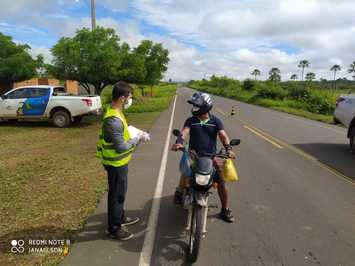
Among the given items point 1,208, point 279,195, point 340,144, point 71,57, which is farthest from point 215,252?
point 71,57

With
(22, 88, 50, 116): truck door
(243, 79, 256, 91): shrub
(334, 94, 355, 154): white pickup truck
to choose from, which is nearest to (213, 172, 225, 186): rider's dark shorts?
(334, 94, 355, 154): white pickup truck

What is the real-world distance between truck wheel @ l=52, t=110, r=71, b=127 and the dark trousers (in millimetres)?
11207

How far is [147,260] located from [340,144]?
9705mm

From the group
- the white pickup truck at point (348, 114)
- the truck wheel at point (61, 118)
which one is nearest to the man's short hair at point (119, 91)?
the white pickup truck at point (348, 114)

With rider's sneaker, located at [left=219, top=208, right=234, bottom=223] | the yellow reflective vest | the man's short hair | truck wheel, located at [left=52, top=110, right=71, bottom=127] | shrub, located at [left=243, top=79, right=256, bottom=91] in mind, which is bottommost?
rider's sneaker, located at [left=219, top=208, right=234, bottom=223]

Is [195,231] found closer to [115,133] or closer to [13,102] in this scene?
[115,133]

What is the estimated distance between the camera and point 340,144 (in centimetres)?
1157

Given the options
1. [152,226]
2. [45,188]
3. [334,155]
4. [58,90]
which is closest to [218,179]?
[152,226]

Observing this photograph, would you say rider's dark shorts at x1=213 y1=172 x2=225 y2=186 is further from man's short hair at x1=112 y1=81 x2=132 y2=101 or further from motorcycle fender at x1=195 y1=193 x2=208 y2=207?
man's short hair at x1=112 y1=81 x2=132 y2=101

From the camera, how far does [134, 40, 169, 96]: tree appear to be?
25.0 metres

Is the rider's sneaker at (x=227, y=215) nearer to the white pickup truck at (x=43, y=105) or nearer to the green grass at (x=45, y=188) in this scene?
the green grass at (x=45, y=188)

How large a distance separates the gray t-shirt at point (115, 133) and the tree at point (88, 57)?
14.1m

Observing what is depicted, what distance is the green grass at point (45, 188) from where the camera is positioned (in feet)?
14.8

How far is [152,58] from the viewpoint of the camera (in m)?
25.5
